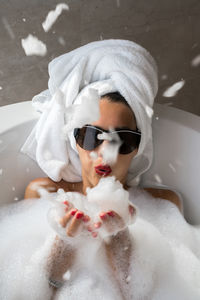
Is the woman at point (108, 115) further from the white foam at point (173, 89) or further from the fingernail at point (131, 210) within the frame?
the white foam at point (173, 89)

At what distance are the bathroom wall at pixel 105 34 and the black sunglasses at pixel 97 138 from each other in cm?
105

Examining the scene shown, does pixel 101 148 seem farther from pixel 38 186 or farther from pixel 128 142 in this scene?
pixel 38 186

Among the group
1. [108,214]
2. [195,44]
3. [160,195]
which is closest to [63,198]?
[108,214]

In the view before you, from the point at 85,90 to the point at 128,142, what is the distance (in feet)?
0.66

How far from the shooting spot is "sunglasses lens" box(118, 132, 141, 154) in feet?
4.20

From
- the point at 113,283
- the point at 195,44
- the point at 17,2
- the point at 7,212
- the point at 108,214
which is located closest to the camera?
the point at 108,214

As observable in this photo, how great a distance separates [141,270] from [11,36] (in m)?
1.47

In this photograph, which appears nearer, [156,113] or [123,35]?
[156,113]

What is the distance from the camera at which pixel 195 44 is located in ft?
8.09

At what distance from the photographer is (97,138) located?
4.19 feet

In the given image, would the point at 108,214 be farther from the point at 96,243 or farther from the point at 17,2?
the point at 17,2

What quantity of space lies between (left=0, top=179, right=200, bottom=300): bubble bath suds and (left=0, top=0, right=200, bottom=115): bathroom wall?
0.97 m

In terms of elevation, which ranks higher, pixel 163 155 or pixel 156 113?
pixel 156 113

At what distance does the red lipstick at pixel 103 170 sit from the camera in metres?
1.29
